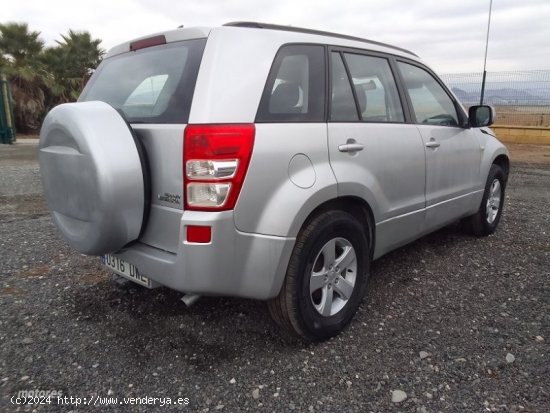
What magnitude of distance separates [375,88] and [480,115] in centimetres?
147

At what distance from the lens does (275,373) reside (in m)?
2.28

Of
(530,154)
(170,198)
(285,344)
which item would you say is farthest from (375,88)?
(530,154)

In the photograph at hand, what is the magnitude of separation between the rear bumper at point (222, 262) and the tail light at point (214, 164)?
0.24 feet

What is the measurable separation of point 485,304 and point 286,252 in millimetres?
1707

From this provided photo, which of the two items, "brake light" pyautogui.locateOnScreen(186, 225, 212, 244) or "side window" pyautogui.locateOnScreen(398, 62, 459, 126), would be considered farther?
"side window" pyautogui.locateOnScreen(398, 62, 459, 126)

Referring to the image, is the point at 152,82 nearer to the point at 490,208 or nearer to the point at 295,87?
the point at 295,87

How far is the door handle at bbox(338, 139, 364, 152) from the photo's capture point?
2.49 m

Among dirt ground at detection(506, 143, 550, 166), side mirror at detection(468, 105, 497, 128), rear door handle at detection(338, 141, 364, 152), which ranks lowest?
dirt ground at detection(506, 143, 550, 166)

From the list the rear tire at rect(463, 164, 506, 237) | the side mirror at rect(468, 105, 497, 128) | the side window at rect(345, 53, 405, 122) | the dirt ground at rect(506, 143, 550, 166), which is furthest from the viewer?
the dirt ground at rect(506, 143, 550, 166)

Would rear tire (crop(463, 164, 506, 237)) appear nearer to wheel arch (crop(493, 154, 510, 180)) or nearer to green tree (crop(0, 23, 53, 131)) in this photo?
wheel arch (crop(493, 154, 510, 180))

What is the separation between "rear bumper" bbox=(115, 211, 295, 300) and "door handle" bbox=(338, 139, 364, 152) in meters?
0.66

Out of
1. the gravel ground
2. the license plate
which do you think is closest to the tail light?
the license plate

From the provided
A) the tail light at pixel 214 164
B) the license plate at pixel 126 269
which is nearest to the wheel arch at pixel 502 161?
the tail light at pixel 214 164

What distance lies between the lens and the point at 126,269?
2.49 m
